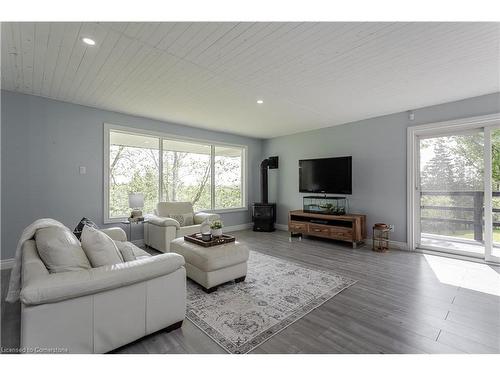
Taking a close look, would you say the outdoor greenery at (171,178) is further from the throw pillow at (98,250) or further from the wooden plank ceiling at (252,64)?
the throw pillow at (98,250)

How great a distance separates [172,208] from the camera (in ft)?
14.9

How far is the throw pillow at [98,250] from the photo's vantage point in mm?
1668

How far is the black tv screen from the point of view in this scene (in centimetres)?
472

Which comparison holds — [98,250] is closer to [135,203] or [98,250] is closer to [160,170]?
A: [135,203]

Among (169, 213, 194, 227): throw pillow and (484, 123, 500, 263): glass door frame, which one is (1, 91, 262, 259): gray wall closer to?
(169, 213, 194, 227): throw pillow

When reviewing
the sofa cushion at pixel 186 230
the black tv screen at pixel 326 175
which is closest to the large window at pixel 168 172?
the sofa cushion at pixel 186 230

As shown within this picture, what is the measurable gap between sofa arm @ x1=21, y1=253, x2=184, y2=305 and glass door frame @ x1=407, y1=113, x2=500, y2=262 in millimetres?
4132

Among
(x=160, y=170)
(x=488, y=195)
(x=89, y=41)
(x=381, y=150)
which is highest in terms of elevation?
(x=89, y=41)

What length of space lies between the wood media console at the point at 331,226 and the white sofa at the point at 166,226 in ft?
5.98

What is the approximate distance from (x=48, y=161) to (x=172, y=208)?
2.03 meters

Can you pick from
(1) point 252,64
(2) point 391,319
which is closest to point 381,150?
(1) point 252,64

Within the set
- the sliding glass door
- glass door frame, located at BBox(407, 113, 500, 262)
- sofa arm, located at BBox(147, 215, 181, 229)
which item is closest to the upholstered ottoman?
sofa arm, located at BBox(147, 215, 181, 229)

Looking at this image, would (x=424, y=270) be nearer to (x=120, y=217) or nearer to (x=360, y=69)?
(x=360, y=69)
